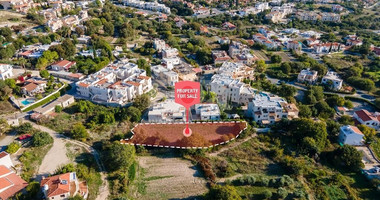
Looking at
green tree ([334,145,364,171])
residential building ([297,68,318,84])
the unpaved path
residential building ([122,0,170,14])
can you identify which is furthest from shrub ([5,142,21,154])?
residential building ([122,0,170,14])

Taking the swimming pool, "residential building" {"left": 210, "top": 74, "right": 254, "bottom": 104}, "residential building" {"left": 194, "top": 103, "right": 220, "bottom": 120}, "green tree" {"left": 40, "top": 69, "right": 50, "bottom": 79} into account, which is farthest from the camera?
"green tree" {"left": 40, "top": 69, "right": 50, "bottom": 79}

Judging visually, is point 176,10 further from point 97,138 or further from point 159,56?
point 97,138

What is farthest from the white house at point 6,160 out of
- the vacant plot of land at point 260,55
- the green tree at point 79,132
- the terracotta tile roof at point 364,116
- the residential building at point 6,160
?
the vacant plot of land at point 260,55

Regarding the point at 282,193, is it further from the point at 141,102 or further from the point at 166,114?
the point at 141,102

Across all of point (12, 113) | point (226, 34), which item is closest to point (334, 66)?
point (226, 34)

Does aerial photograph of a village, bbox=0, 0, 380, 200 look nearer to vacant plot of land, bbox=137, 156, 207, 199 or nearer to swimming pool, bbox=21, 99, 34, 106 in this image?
vacant plot of land, bbox=137, 156, 207, 199

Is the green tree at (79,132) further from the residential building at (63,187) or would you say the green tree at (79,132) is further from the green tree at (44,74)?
the green tree at (44,74)

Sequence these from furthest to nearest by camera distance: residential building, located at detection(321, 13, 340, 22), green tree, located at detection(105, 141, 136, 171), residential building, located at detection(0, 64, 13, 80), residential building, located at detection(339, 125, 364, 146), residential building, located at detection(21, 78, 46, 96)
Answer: residential building, located at detection(321, 13, 340, 22) → residential building, located at detection(0, 64, 13, 80) → residential building, located at detection(21, 78, 46, 96) → residential building, located at detection(339, 125, 364, 146) → green tree, located at detection(105, 141, 136, 171)
